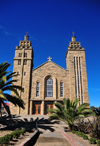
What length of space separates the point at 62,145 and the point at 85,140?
159 cm

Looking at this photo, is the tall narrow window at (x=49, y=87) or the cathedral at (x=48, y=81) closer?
the cathedral at (x=48, y=81)

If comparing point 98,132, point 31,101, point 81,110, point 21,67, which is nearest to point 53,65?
point 21,67

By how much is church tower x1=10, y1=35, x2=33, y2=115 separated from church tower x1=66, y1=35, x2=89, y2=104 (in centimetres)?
791

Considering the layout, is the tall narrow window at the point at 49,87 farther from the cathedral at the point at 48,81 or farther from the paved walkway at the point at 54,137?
the paved walkway at the point at 54,137

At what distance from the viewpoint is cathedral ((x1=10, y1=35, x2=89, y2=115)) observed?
23.3m

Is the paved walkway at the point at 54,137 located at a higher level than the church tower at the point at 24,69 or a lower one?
lower

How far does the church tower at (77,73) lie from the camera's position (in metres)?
23.5

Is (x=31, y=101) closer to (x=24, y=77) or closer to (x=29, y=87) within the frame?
(x=29, y=87)

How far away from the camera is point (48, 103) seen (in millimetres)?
23766

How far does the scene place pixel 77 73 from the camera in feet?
82.1

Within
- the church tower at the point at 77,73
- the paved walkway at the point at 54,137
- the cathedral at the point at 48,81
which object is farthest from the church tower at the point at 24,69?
the paved walkway at the point at 54,137

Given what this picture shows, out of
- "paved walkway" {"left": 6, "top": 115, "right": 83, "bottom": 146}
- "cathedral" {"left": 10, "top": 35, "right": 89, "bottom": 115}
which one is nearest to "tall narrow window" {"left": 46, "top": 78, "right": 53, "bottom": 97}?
"cathedral" {"left": 10, "top": 35, "right": 89, "bottom": 115}

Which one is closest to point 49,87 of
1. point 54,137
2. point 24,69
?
point 24,69

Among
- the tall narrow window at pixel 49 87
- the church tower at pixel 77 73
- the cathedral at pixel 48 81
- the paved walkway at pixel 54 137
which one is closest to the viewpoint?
the paved walkway at pixel 54 137
